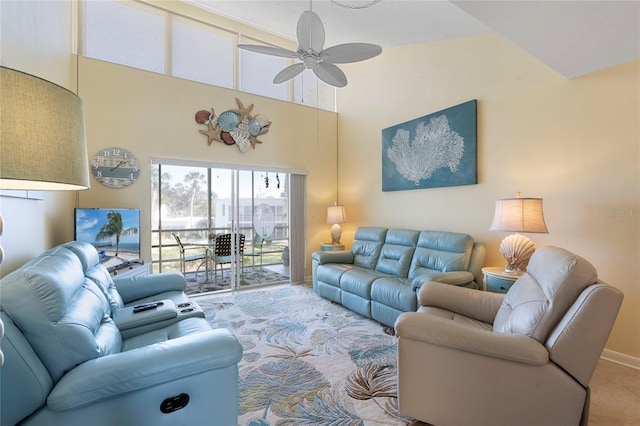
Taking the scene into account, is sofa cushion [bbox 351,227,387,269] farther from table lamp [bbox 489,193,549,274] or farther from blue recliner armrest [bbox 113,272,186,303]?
blue recliner armrest [bbox 113,272,186,303]

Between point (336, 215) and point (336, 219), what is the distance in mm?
72

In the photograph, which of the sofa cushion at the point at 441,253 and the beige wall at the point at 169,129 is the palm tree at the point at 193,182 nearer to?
the beige wall at the point at 169,129

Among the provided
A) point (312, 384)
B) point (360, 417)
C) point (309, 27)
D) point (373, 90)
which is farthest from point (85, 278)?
point (373, 90)

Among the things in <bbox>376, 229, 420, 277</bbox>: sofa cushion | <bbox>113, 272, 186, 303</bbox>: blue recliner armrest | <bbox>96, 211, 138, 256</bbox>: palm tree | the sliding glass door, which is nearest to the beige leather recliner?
<bbox>376, 229, 420, 277</bbox>: sofa cushion

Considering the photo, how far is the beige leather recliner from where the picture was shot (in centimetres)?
138

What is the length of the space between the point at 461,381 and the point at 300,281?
382 centimetres

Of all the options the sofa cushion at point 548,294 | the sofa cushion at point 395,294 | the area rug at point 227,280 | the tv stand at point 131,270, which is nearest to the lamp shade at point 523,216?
the sofa cushion at point 548,294

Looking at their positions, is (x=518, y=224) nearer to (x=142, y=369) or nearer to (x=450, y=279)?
(x=450, y=279)

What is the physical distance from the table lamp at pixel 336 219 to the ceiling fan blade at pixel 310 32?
281 cm

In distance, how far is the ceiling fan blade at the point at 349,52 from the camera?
2.48 meters

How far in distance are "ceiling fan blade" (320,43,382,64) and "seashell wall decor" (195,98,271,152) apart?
2433 millimetres

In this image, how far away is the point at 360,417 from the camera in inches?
71.2

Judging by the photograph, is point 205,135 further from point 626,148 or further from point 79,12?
point 626,148

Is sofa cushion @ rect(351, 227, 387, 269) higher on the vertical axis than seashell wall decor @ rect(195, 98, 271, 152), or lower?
lower
